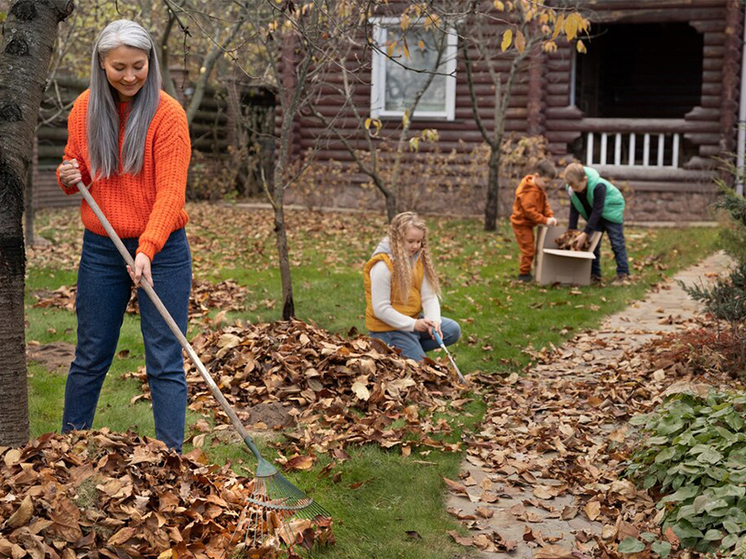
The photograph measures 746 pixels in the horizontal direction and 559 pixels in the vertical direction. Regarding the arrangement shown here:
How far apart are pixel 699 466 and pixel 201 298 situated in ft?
17.8

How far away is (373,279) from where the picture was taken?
605cm

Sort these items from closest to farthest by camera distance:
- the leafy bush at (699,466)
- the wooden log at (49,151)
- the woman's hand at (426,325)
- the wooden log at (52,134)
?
the leafy bush at (699,466) < the woman's hand at (426,325) < the wooden log at (52,134) < the wooden log at (49,151)

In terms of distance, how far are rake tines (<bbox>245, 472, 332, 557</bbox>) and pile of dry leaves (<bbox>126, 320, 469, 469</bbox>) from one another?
38.4 inches

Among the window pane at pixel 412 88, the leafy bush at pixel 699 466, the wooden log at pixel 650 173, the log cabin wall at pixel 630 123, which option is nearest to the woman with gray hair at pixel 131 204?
the leafy bush at pixel 699 466

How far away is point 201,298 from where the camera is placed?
837cm

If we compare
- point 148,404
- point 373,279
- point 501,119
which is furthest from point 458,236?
point 148,404

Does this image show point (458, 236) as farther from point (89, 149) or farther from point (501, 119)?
point (89, 149)

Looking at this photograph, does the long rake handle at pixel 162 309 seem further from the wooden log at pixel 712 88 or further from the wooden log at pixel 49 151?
the wooden log at pixel 49 151

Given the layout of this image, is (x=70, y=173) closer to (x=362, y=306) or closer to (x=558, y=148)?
(x=362, y=306)

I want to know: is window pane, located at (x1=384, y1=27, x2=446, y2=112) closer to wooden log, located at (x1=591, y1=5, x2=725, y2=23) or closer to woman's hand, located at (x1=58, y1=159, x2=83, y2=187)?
wooden log, located at (x1=591, y1=5, x2=725, y2=23)

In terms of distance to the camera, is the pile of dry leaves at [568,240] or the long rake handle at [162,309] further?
the pile of dry leaves at [568,240]

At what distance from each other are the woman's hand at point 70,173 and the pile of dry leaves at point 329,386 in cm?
183

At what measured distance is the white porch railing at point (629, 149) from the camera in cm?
1558

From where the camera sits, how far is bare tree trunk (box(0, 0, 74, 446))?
3.50 m
